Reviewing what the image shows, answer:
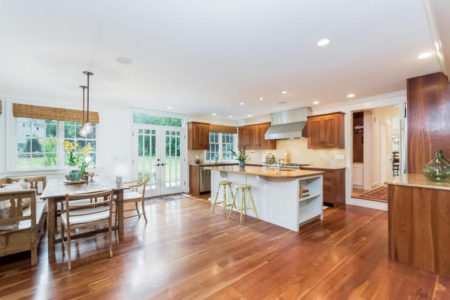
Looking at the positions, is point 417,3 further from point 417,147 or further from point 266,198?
point 266,198

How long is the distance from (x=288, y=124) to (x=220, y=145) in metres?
2.52

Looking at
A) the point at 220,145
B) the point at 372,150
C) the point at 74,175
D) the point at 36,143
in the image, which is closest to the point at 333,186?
the point at 372,150

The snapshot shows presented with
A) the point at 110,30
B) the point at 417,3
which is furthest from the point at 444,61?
the point at 110,30

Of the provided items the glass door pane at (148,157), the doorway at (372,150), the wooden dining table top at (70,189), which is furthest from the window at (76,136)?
the doorway at (372,150)

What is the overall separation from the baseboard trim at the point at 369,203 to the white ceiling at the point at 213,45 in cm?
238

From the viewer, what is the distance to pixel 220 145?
23.8 ft

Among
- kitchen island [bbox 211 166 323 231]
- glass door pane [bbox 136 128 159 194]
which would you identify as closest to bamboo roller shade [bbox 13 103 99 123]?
glass door pane [bbox 136 128 159 194]

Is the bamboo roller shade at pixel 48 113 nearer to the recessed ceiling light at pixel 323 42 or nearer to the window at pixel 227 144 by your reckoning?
the window at pixel 227 144

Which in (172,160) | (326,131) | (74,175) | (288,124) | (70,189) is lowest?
(70,189)

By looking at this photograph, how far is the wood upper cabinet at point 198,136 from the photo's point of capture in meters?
6.23

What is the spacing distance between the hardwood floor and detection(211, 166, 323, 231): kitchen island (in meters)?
0.28

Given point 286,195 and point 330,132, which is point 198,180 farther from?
point 330,132

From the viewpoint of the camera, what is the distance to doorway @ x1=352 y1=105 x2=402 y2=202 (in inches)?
242

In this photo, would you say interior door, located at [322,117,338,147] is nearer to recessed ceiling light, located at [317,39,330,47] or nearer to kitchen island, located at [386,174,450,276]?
kitchen island, located at [386,174,450,276]
